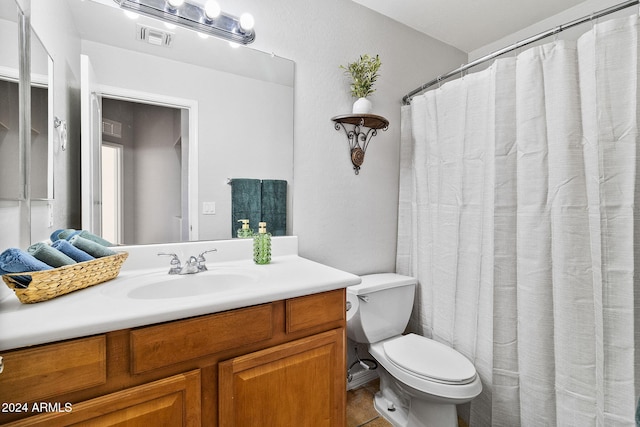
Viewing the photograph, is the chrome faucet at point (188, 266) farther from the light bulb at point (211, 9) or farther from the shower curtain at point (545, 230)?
the shower curtain at point (545, 230)

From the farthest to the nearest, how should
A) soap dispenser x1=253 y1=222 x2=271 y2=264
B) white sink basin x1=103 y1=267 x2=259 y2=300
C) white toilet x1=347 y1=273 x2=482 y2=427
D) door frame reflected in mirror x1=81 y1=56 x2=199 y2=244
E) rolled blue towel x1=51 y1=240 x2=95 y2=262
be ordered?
1. soap dispenser x1=253 y1=222 x2=271 y2=264
2. white toilet x1=347 y1=273 x2=482 y2=427
3. door frame reflected in mirror x1=81 y1=56 x2=199 y2=244
4. white sink basin x1=103 y1=267 x2=259 y2=300
5. rolled blue towel x1=51 y1=240 x2=95 y2=262

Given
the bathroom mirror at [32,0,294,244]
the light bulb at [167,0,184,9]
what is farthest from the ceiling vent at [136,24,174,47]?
the light bulb at [167,0,184,9]

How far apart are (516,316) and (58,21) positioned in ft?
7.38

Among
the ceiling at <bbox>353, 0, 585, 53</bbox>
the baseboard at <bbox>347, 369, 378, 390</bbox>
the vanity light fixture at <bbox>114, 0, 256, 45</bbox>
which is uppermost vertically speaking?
the ceiling at <bbox>353, 0, 585, 53</bbox>

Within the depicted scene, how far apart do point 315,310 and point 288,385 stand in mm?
267

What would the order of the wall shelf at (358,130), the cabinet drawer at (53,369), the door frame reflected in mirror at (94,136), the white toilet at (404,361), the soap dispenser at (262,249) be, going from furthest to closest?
the wall shelf at (358,130) < the soap dispenser at (262,249) < the white toilet at (404,361) < the door frame reflected in mirror at (94,136) < the cabinet drawer at (53,369)

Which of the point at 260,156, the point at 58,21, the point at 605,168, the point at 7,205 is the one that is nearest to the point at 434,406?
the point at 605,168

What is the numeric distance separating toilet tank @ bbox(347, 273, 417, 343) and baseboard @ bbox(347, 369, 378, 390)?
38 centimetres

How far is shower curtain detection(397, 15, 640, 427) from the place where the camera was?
1.03 m

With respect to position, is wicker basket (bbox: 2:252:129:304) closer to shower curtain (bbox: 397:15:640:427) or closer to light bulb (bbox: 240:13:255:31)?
light bulb (bbox: 240:13:255:31)

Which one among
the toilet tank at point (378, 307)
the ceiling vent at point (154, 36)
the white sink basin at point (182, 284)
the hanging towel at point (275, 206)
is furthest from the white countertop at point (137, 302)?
the ceiling vent at point (154, 36)

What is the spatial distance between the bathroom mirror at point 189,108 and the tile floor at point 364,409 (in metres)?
1.16

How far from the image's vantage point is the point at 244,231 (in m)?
1.49

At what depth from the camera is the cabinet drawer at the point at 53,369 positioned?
63cm
